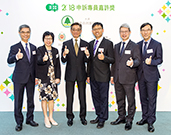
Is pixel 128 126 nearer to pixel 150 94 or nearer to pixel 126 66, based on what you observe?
pixel 150 94

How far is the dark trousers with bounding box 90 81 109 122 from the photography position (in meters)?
2.87

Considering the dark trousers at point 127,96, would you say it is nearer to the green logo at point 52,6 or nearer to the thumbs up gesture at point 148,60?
the thumbs up gesture at point 148,60

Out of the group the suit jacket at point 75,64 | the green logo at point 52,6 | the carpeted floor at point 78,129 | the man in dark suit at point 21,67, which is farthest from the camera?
the green logo at point 52,6

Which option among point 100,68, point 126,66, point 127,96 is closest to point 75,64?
point 100,68

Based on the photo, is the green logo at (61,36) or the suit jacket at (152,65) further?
the green logo at (61,36)

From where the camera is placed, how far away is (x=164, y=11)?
3697 millimetres

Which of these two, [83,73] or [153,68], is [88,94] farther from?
[153,68]

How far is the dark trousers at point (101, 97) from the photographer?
2.87 metres

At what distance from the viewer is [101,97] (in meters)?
2.92

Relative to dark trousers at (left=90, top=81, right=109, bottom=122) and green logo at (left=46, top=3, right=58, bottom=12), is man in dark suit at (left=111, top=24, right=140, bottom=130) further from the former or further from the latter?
green logo at (left=46, top=3, right=58, bottom=12)

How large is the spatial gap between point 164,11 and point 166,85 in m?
1.78

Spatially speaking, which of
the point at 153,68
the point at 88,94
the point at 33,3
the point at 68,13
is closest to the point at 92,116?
the point at 88,94

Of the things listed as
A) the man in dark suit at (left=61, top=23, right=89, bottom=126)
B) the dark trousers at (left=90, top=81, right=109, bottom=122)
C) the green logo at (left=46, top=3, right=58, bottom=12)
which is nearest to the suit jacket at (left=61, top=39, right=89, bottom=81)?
the man in dark suit at (left=61, top=23, right=89, bottom=126)

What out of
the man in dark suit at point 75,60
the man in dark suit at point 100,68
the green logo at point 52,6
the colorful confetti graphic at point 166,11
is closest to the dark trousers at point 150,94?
the man in dark suit at point 100,68
